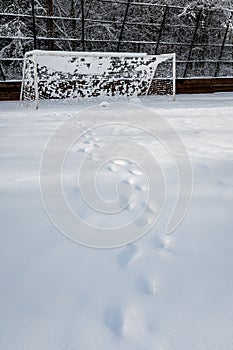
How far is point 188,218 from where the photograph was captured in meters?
1.18

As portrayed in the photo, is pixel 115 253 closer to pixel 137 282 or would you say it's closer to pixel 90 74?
pixel 137 282

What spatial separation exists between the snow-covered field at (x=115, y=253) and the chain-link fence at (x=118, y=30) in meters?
5.44

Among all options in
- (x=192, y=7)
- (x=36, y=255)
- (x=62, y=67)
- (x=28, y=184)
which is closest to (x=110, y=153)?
(x=28, y=184)

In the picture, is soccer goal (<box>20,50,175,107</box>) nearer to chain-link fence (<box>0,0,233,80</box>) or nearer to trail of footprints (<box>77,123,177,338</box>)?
chain-link fence (<box>0,0,233,80</box>)

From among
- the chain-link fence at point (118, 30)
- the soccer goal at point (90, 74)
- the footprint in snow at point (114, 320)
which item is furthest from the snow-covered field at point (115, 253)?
the chain-link fence at point (118, 30)

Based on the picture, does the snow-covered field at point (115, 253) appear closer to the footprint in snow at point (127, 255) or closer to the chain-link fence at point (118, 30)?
the footprint in snow at point (127, 255)

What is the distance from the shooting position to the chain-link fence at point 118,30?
6.69m

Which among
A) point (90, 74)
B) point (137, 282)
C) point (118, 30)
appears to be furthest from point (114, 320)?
point (118, 30)

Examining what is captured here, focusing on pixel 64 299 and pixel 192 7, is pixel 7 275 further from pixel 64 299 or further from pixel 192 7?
pixel 192 7

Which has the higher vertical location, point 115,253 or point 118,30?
point 118,30

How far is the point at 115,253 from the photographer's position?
959mm

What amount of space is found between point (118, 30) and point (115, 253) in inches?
286

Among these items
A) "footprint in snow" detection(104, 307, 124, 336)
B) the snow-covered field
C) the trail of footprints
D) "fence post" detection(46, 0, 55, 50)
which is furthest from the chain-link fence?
"footprint in snow" detection(104, 307, 124, 336)

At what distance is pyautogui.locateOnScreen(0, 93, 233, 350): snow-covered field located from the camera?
665mm
